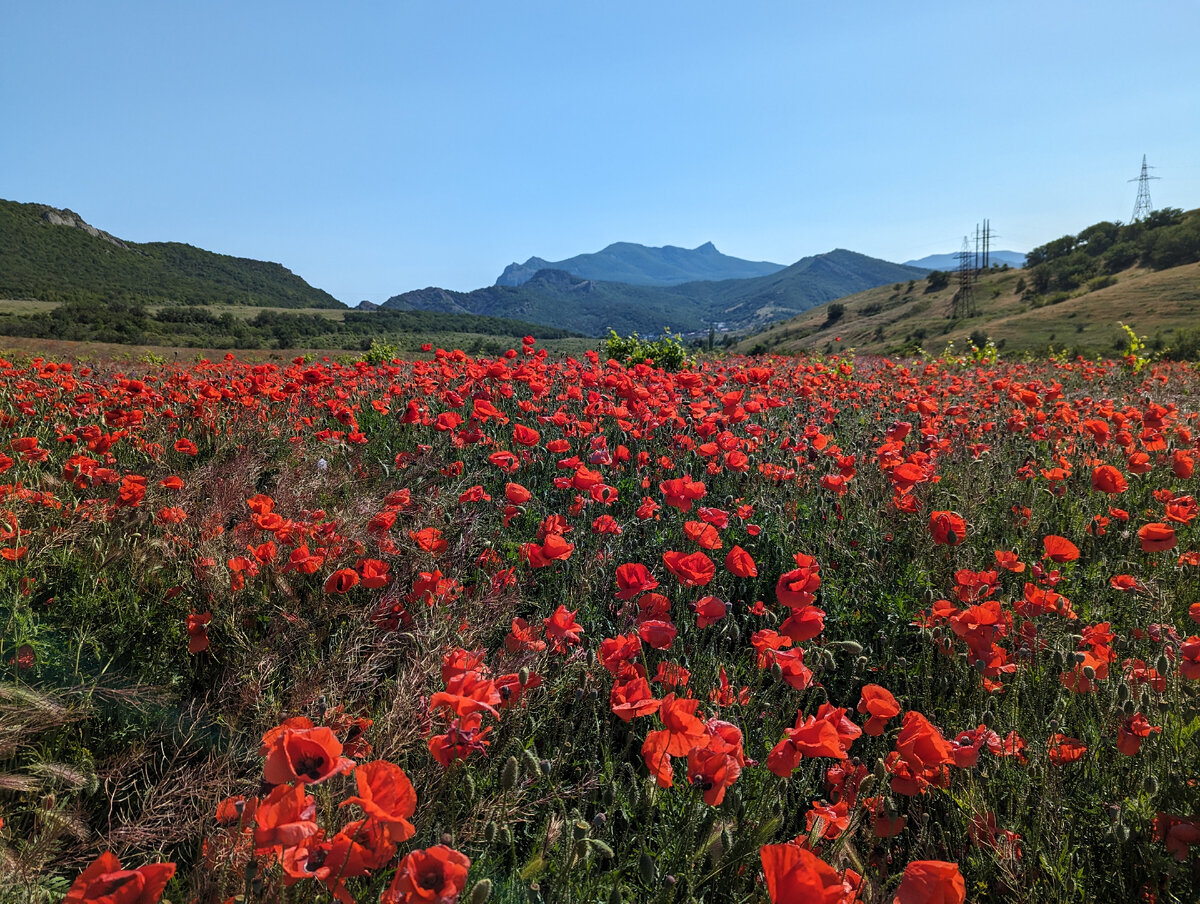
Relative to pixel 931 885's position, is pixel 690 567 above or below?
above

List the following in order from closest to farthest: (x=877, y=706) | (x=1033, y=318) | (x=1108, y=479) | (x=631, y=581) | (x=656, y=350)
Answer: (x=877, y=706), (x=631, y=581), (x=1108, y=479), (x=656, y=350), (x=1033, y=318)

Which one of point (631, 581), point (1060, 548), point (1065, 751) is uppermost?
point (631, 581)

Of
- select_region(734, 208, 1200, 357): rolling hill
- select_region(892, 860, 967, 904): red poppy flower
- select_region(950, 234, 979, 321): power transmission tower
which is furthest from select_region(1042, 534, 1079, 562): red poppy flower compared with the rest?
select_region(950, 234, 979, 321): power transmission tower

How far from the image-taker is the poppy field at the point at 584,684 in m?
1.33

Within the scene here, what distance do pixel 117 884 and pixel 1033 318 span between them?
1915 inches

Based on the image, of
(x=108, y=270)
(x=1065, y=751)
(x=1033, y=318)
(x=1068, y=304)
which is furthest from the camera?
(x=108, y=270)

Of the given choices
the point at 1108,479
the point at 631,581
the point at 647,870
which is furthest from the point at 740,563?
the point at 1108,479

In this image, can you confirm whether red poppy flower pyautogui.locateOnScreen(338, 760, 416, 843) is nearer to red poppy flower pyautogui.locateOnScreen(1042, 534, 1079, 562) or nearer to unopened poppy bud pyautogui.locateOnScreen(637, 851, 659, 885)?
unopened poppy bud pyautogui.locateOnScreen(637, 851, 659, 885)

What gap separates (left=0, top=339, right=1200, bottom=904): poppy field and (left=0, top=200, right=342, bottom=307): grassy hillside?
318 feet

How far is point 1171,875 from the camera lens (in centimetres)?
146

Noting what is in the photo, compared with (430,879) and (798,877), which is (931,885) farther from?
(430,879)

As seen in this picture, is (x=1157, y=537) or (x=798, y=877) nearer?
(x=798, y=877)

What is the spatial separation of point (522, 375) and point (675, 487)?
2.52 meters

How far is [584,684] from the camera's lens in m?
2.02
